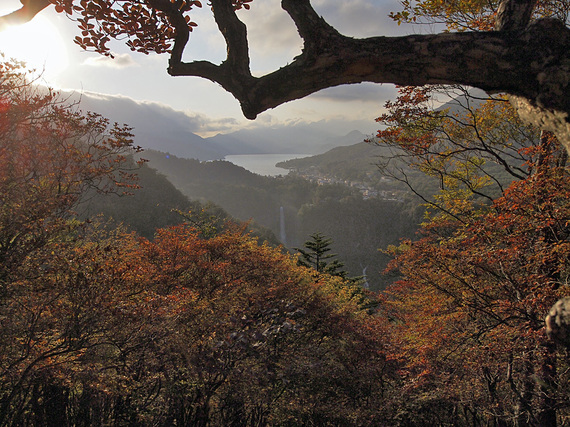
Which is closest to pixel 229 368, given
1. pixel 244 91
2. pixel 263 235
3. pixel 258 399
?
pixel 258 399

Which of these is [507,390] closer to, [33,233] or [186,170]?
[33,233]

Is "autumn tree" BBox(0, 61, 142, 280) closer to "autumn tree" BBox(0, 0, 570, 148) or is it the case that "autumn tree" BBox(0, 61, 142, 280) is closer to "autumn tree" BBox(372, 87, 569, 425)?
"autumn tree" BBox(0, 0, 570, 148)

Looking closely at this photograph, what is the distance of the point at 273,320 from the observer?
811 centimetres

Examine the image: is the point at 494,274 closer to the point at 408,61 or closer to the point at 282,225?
the point at 408,61

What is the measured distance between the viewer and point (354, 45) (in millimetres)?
2180

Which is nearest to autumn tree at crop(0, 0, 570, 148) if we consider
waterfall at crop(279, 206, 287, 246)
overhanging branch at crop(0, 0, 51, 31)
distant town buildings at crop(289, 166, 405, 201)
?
overhanging branch at crop(0, 0, 51, 31)

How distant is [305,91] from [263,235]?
63634 mm

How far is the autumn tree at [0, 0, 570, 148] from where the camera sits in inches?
74.0

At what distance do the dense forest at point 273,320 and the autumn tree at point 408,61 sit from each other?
268 centimetres

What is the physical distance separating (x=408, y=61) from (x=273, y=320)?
7.16m

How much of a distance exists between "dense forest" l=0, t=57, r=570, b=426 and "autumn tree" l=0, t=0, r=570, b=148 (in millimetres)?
2678

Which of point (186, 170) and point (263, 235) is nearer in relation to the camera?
point (263, 235)

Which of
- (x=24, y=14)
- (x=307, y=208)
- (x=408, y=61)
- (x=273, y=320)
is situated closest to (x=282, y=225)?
(x=307, y=208)

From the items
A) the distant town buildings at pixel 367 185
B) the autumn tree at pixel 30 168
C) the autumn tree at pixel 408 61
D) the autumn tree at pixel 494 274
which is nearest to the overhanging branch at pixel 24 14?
the autumn tree at pixel 408 61
